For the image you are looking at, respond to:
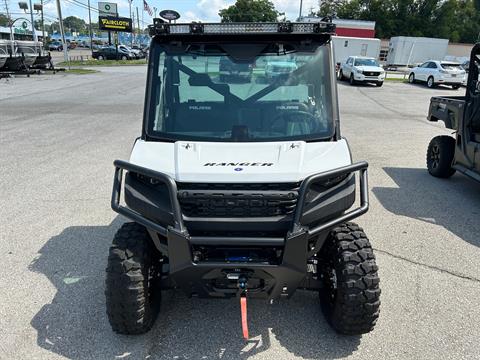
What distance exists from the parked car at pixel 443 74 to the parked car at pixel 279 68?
2457 cm

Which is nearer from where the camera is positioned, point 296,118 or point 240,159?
point 240,159

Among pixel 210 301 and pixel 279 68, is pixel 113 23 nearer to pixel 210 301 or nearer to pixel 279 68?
pixel 279 68

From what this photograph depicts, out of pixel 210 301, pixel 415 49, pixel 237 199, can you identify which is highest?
pixel 415 49

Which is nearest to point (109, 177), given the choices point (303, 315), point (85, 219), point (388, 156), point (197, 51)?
point (85, 219)

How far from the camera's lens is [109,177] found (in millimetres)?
6738

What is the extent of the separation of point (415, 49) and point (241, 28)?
52.5m

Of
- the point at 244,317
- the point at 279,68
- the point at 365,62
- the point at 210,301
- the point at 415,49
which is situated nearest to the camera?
the point at 244,317

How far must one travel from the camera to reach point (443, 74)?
24.4 m

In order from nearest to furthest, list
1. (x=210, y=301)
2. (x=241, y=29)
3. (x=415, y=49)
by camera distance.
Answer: (x=241, y=29) → (x=210, y=301) → (x=415, y=49)

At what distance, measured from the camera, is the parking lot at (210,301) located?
3.03 metres

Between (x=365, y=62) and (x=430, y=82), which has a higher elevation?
(x=365, y=62)

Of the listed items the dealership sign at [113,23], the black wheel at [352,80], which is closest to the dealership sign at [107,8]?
the dealership sign at [113,23]

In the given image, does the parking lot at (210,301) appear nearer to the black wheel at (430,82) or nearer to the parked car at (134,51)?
the black wheel at (430,82)

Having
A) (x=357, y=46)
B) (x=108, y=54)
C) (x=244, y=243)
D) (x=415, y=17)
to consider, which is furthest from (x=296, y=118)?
(x=415, y=17)
